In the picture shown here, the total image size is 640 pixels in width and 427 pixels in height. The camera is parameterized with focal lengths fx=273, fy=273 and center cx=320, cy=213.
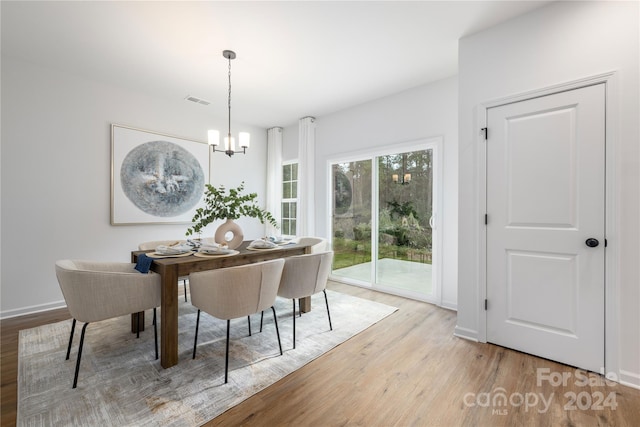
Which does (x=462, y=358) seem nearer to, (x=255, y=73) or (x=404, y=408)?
(x=404, y=408)

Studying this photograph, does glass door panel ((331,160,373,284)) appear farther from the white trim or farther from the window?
the white trim

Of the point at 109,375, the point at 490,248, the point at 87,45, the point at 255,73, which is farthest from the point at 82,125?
the point at 490,248

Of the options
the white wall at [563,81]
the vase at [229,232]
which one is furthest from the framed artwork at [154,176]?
the white wall at [563,81]

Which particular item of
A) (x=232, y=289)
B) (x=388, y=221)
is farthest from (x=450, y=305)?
(x=232, y=289)

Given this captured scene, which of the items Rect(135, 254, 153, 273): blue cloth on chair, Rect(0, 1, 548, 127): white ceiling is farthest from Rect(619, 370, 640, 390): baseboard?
Rect(135, 254, 153, 273): blue cloth on chair

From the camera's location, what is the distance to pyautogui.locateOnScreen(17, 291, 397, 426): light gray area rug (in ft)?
5.05

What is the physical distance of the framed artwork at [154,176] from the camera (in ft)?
11.8

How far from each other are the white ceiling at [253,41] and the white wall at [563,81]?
0.64 ft

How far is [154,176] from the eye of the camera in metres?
3.87

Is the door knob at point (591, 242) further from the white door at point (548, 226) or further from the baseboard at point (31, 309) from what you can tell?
the baseboard at point (31, 309)

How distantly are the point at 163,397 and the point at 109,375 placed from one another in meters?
0.53

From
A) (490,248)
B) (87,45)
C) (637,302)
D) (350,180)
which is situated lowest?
(637,302)

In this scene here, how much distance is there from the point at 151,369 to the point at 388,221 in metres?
3.10

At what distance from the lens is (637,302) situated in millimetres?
1795
